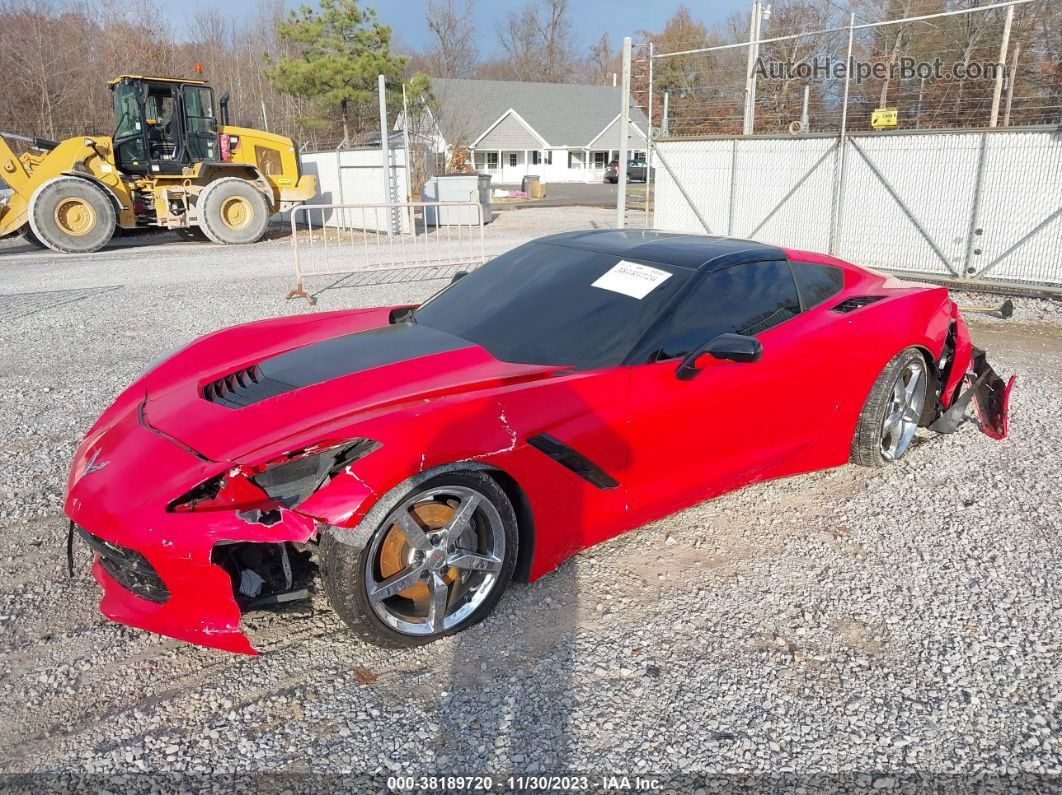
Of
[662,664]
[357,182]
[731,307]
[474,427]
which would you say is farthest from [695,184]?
[662,664]

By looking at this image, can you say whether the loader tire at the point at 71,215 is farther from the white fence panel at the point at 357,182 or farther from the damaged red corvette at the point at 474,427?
the damaged red corvette at the point at 474,427

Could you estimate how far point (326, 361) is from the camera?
339 cm

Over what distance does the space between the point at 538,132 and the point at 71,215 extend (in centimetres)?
4342

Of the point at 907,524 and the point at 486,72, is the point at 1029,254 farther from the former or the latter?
the point at 486,72

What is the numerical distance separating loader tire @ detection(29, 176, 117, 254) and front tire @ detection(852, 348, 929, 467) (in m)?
14.9

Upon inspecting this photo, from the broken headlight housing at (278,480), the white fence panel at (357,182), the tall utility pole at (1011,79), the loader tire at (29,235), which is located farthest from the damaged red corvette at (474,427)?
the loader tire at (29,235)

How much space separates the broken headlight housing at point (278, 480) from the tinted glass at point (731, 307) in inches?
53.5

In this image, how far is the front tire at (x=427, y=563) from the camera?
2619 millimetres

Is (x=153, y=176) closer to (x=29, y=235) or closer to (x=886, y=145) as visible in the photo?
(x=29, y=235)

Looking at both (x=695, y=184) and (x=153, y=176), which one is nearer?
(x=695, y=184)

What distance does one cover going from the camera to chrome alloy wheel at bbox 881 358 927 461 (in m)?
4.47

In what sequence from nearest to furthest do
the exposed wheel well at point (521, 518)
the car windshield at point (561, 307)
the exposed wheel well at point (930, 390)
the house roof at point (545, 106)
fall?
1. the exposed wheel well at point (521, 518)
2. the car windshield at point (561, 307)
3. the exposed wheel well at point (930, 390)
4. the house roof at point (545, 106)

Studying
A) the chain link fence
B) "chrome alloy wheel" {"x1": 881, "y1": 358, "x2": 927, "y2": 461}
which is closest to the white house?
the chain link fence

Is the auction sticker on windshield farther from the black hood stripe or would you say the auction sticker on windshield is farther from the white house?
the white house
